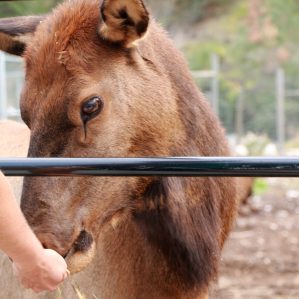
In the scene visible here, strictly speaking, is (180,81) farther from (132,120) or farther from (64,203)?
(64,203)

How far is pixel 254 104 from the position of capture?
79.2 ft

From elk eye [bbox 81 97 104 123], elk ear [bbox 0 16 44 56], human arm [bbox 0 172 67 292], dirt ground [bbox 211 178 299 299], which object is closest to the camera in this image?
human arm [bbox 0 172 67 292]

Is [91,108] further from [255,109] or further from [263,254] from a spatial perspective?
[255,109]

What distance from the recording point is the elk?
3164mm

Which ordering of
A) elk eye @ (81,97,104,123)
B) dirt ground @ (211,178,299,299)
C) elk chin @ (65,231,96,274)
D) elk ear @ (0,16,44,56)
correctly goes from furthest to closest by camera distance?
dirt ground @ (211,178,299,299), elk ear @ (0,16,44,56), elk eye @ (81,97,104,123), elk chin @ (65,231,96,274)

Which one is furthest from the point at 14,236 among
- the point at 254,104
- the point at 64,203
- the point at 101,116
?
the point at 254,104

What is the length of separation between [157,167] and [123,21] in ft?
3.03

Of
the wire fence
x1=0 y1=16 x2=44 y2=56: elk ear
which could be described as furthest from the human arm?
the wire fence

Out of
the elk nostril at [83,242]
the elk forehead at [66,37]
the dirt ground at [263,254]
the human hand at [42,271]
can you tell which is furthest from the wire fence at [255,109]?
the human hand at [42,271]

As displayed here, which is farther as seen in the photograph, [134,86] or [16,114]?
[16,114]

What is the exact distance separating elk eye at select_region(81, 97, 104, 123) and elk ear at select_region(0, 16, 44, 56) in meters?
0.61

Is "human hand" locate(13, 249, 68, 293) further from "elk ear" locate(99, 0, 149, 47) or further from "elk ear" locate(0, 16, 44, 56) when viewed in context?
"elk ear" locate(0, 16, 44, 56)

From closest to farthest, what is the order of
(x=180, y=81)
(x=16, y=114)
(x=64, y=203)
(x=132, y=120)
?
(x=64, y=203), (x=132, y=120), (x=180, y=81), (x=16, y=114)

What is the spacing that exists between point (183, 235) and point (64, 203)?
2.28ft
